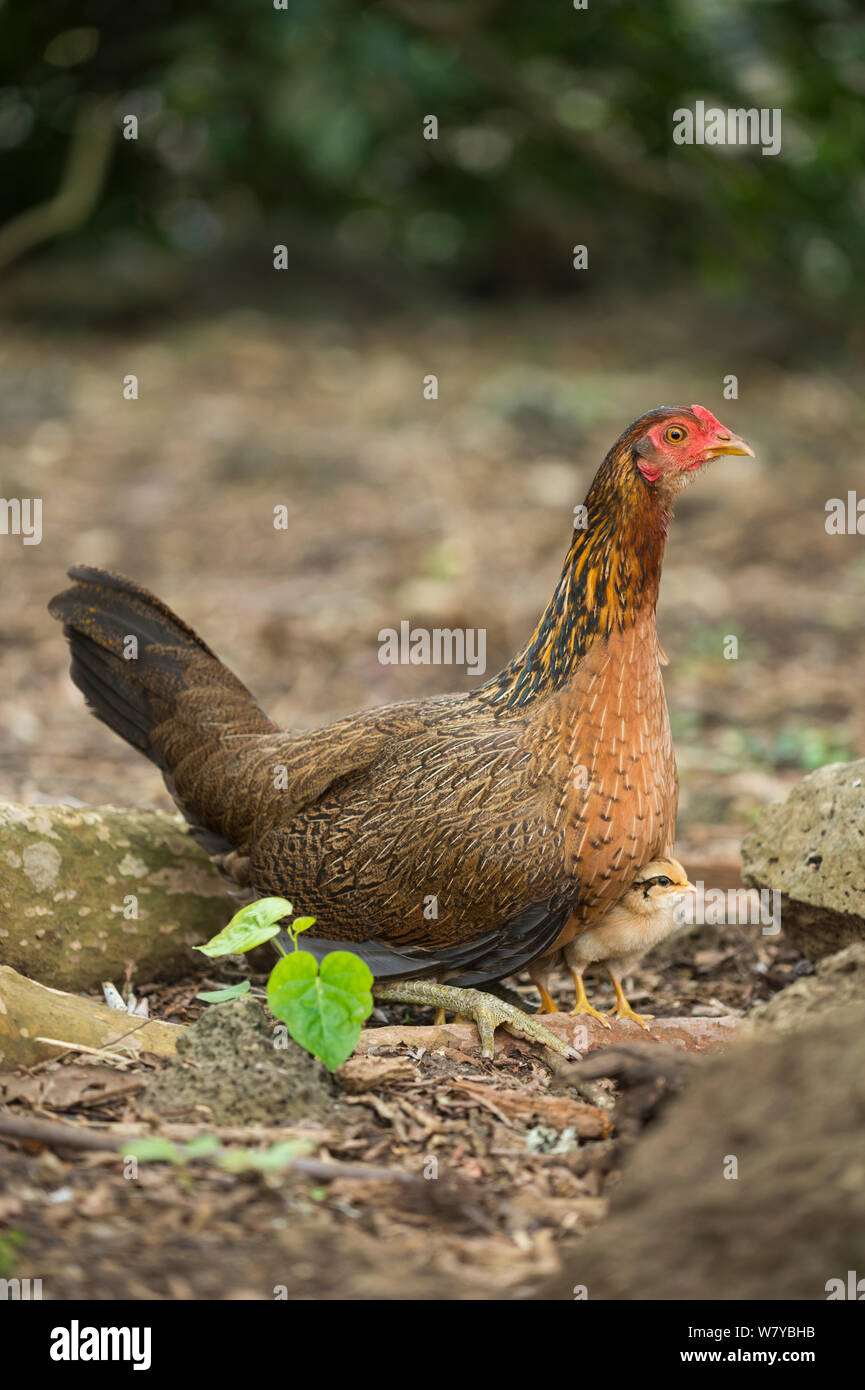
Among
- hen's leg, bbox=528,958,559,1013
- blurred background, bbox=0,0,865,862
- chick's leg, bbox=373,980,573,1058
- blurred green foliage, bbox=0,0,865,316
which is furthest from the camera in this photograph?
blurred green foliage, bbox=0,0,865,316

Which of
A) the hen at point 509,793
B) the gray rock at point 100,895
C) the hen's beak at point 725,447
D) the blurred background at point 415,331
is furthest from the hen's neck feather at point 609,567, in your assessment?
the blurred background at point 415,331

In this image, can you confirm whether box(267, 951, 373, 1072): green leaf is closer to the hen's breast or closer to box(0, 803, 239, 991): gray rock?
the hen's breast

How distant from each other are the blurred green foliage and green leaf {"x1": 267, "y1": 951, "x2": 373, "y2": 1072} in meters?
9.01

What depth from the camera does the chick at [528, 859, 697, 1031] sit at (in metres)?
3.88

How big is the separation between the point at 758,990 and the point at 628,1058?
1.53 m

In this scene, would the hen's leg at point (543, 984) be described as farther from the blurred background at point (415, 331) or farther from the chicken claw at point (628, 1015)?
the blurred background at point (415, 331)

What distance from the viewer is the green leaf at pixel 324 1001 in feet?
10.3

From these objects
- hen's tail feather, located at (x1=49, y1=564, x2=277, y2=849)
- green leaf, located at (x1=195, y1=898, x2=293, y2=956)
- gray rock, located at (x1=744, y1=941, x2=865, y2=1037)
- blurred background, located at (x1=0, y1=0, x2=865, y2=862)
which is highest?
blurred background, located at (x1=0, y1=0, x2=865, y2=862)

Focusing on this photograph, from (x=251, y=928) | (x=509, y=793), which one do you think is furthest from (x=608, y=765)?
(x=251, y=928)

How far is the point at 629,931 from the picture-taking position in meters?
3.97

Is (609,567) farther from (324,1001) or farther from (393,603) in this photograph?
(393,603)

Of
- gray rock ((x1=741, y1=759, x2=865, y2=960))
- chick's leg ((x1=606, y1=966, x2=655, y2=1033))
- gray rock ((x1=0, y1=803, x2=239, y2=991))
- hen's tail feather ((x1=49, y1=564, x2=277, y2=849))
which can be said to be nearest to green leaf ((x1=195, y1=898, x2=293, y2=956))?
gray rock ((x1=0, y1=803, x2=239, y2=991))

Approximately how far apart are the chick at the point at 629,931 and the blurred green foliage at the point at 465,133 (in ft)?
27.6

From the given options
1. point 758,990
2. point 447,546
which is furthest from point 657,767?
point 447,546
